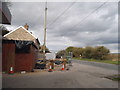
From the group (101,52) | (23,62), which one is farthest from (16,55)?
(101,52)

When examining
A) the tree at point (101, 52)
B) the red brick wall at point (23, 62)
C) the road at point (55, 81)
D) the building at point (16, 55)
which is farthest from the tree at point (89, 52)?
the road at point (55, 81)

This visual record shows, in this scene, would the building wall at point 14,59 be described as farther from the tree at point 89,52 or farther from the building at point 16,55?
the tree at point 89,52

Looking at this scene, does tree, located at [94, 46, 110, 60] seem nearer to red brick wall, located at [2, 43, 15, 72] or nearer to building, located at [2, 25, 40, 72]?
building, located at [2, 25, 40, 72]

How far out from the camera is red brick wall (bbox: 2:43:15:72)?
12219 mm

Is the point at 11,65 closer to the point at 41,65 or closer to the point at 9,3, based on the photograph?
the point at 41,65

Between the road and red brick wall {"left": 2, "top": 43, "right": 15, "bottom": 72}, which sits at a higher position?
red brick wall {"left": 2, "top": 43, "right": 15, "bottom": 72}

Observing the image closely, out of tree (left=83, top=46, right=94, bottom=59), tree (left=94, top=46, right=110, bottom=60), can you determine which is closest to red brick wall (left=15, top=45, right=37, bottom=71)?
tree (left=94, top=46, right=110, bottom=60)

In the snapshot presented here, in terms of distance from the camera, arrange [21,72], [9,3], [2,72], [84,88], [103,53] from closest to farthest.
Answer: [84,88], [2,72], [21,72], [9,3], [103,53]

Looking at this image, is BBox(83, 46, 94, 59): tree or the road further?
BBox(83, 46, 94, 59): tree

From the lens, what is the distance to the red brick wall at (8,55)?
481 inches

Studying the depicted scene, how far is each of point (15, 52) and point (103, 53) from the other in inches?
1447

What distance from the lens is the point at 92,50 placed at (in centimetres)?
4872

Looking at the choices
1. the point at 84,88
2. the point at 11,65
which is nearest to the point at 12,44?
the point at 11,65

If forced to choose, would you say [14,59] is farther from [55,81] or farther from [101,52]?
[101,52]
